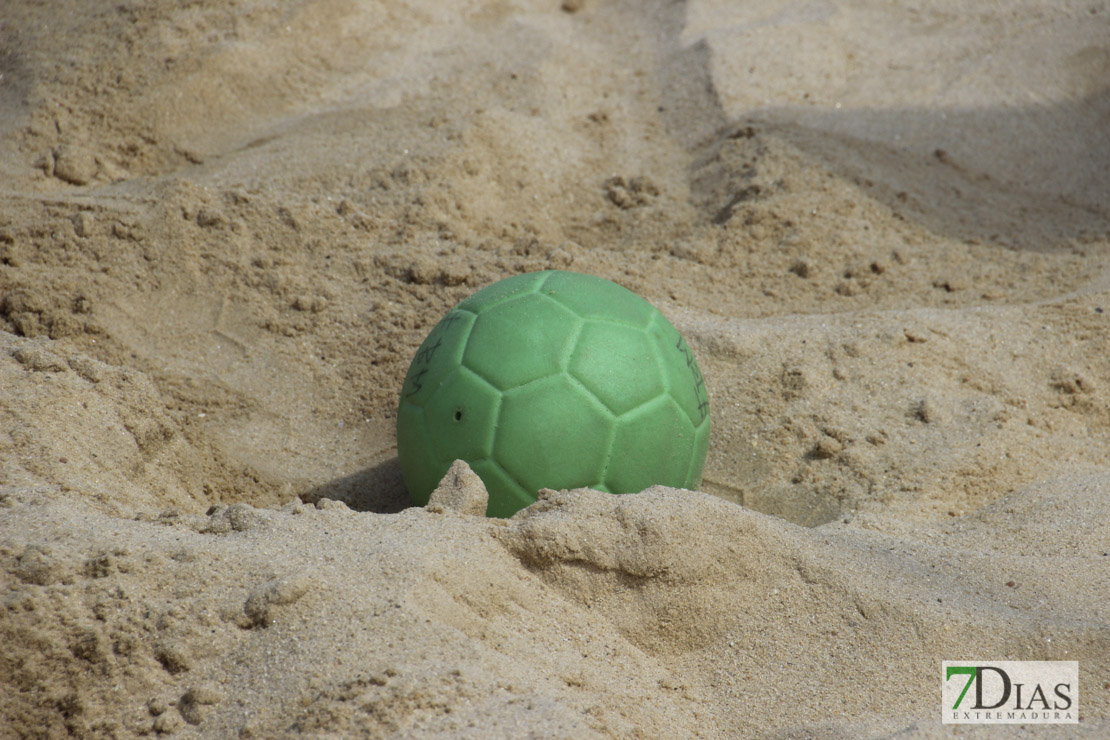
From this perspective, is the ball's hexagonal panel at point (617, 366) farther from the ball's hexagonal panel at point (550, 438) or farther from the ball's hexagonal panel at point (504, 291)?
the ball's hexagonal panel at point (504, 291)

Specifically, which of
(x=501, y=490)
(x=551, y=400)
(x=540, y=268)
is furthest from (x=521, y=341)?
(x=540, y=268)

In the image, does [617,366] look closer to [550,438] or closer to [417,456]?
[550,438]

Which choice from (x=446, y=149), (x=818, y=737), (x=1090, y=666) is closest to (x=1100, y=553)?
(x=1090, y=666)

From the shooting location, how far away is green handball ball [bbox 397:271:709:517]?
8.60ft

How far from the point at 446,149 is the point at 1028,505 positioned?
305cm

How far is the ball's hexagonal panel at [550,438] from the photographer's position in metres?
2.61

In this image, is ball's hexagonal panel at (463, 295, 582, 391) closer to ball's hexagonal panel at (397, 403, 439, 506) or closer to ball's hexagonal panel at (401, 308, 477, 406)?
ball's hexagonal panel at (401, 308, 477, 406)

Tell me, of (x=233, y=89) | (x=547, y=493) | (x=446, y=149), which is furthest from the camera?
(x=233, y=89)

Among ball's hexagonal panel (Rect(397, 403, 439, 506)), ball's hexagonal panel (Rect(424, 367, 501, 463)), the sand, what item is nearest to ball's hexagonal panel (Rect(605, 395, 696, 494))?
the sand

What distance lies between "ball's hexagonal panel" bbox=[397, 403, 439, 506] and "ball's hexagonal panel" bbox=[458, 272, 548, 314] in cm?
36

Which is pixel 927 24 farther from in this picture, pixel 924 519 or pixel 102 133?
pixel 102 133

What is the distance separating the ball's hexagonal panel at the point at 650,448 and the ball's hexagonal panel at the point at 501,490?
9.5 inches

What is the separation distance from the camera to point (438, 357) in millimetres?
2820

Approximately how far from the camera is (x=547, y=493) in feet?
8.20
